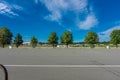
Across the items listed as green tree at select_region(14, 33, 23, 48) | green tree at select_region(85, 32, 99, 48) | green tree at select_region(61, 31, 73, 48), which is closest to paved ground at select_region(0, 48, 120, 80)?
green tree at select_region(61, 31, 73, 48)

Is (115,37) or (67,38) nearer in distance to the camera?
(115,37)

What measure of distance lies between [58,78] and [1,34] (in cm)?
9077

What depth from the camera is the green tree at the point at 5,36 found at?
311 feet

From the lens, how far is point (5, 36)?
97.2 metres

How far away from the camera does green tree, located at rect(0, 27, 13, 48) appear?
94.7 metres

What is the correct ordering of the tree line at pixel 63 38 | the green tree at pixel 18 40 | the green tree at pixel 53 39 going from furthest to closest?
the green tree at pixel 53 39
the green tree at pixel 18 40
the tree line at pixel 63 38

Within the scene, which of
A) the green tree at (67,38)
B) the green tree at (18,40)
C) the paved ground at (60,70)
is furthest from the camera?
the green tree at (18,40)

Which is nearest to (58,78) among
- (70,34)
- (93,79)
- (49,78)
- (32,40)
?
(49,78)

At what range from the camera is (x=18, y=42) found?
10625cm

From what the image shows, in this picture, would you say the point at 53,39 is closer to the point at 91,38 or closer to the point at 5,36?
the point at 91,38

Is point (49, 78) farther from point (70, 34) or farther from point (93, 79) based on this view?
point (70, 34)

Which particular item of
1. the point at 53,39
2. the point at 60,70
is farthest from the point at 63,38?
the point at 60,70

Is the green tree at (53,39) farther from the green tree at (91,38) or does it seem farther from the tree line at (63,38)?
the green tree at (91,38)

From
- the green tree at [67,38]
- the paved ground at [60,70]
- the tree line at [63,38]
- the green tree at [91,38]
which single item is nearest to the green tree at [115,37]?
the tree line at [63,38]
